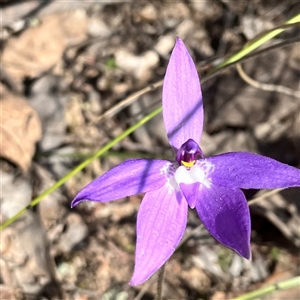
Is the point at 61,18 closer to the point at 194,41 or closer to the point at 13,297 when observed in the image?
the point at 194,41

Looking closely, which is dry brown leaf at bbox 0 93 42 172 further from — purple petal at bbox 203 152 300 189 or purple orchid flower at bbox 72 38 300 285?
purple petal at bbox 203 152 300 189

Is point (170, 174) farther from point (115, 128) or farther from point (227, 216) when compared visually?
point (115, 128)

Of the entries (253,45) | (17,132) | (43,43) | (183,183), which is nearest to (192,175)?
(183,183)

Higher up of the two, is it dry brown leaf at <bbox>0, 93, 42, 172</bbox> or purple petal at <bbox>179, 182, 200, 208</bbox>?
purple petal at <bbox>179, 182, 200, 208</bbox>

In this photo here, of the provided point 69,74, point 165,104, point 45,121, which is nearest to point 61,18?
point 69,74

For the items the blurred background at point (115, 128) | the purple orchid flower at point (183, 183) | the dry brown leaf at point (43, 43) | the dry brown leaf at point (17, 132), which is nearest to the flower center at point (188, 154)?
the purple orchid flower at point (183, 183)

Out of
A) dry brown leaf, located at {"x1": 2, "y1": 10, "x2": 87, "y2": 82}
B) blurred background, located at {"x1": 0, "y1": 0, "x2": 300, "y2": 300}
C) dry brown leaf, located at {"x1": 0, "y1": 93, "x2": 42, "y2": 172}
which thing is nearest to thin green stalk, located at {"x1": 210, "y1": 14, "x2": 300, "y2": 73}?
blurred background, located at {"x1": 0, "y1": 0, "x2": 300, "y2": 300}

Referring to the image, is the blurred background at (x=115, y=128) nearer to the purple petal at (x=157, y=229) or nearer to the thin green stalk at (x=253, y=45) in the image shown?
the thin green stalk at (x=253, y=45)
